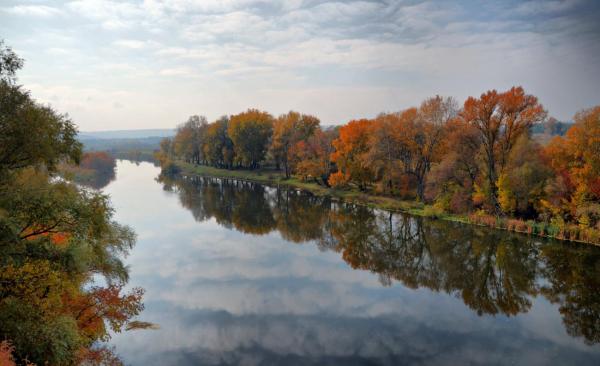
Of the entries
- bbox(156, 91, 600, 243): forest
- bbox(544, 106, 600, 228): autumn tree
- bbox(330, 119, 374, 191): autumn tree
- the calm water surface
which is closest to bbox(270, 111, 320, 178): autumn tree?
bbox(156, 91, 600, 243): forest

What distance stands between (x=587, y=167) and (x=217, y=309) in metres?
31.8

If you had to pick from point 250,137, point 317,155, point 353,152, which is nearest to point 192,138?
point 250,137

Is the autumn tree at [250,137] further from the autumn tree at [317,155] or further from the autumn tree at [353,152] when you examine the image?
the autumn tree at [353,152]

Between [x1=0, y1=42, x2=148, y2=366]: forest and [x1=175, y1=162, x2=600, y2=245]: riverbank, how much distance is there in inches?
1335

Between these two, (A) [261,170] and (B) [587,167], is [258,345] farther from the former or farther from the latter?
(A) [261,170]

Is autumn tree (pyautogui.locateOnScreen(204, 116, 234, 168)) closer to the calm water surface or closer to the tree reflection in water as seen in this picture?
the tree reflection in water

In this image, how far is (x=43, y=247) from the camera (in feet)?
Answer: 44.6

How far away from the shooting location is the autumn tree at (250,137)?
280 ft

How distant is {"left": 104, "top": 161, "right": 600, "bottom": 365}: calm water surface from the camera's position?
18359 millimetres

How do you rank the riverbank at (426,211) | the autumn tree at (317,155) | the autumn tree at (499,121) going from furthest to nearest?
the autumn tree at (317,155) → the autumn tree at (499,121) → the riverbank at (426,211)

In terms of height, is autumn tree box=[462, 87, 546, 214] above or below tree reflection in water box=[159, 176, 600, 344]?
above

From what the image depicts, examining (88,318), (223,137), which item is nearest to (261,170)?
(223,137)

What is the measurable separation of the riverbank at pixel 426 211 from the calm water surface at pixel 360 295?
1539 mm

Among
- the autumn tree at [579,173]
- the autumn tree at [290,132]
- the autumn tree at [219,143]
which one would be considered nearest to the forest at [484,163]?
the autumn tree at [579,173]
